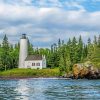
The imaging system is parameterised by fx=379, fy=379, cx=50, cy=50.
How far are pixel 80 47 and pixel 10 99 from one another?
502 feet

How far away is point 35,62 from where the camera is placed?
196 metres

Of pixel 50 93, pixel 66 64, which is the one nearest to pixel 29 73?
pixel 66 64

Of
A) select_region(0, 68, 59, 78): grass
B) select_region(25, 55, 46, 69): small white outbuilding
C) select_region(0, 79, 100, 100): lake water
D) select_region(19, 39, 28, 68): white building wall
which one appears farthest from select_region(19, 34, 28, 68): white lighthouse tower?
select_region(0, 79, 100, 100): lake water

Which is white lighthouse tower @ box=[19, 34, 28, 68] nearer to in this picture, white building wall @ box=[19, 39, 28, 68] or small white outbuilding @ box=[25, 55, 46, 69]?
white building wall @ box=[19, 39, 28, 68]

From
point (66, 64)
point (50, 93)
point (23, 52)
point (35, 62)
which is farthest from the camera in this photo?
point (35, 62)

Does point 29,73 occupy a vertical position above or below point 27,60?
below

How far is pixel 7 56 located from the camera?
629 ft

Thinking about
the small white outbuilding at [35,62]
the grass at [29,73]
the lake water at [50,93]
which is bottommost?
the lake water at [50,93]

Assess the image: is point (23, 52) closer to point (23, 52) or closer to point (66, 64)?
point (23, 52)

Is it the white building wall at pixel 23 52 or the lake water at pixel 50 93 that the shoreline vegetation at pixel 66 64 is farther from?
the lake water at pixel 50 93

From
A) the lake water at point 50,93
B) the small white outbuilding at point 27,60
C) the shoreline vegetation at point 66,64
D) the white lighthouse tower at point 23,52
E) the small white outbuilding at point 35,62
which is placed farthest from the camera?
the small white outbuilding at point 35,62

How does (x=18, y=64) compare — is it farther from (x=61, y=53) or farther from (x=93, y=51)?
(x=93, y=51)

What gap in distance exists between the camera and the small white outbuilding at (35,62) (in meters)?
194

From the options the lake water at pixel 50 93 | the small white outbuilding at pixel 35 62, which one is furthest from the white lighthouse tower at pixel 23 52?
the lake water at pixel 50 93
